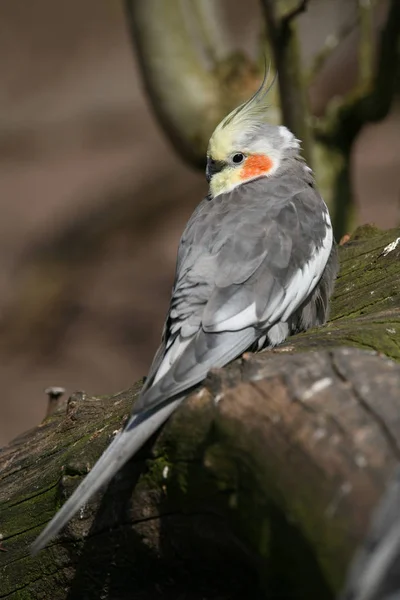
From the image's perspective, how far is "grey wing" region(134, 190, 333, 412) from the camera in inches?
121

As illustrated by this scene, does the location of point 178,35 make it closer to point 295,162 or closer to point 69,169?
point 295,162

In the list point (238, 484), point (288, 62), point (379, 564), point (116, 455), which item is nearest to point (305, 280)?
point (116, 455)

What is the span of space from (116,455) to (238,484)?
1.67 feet

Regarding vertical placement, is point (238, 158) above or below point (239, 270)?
above

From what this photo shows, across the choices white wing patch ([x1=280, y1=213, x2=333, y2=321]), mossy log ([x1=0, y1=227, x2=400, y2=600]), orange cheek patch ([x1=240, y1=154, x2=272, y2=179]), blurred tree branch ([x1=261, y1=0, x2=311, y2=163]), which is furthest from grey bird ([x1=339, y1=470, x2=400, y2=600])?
blurred tree branch ([x1=261, y1=0, x2=311, y2=163])

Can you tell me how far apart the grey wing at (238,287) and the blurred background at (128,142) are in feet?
5.92

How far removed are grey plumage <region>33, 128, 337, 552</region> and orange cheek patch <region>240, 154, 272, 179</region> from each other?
0.28ft

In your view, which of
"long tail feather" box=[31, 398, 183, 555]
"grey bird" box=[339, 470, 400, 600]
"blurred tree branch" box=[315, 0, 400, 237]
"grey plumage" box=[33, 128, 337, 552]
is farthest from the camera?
"blurred tree branch" box=[315, 0, 400, 237]

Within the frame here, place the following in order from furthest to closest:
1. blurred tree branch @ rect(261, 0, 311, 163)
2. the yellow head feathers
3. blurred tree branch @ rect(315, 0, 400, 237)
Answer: blurred tree branch @ rect(315, 0, 400, 237) < blurred tree branch @ rect(261, 0, 311, 163) < the yellow head feathers

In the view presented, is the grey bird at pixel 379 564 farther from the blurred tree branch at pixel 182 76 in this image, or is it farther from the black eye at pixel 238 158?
the blurred tree branch at pixel 182 76

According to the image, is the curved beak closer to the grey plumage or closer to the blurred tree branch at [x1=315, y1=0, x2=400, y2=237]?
the grey plumage

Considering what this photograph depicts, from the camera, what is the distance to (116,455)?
262 centimetres

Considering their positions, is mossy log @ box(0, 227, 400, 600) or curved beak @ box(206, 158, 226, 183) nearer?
mossy log @ box(0, 227, 400, 600)

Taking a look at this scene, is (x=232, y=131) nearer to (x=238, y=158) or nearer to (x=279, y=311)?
(x=238, y=158)
